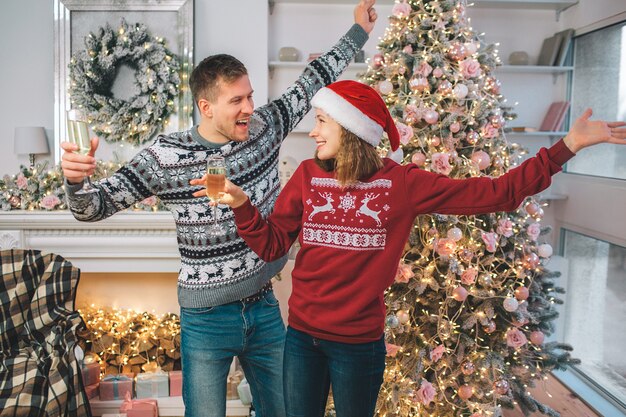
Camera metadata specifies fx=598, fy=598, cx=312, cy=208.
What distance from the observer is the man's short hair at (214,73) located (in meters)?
1.95

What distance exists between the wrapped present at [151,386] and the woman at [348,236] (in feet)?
6.46

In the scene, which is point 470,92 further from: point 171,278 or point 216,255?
point 171,278

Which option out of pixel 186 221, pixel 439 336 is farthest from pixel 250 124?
pixel 439 336

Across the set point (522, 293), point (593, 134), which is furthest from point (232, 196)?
point (522, 293)

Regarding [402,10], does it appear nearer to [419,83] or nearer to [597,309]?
[419,83]

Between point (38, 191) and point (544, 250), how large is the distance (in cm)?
295

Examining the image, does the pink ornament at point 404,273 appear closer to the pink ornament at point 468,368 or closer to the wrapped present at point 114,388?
the pink ornament at point 468,368

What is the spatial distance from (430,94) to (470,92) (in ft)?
0.61

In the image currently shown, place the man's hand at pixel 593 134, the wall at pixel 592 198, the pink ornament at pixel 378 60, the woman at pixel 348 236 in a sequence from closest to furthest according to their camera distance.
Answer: the man's hand at pixel 593 134 → the woman at pixel 348 236 → the pink ornament at pixel 378 60 → the wall at pixel 592 198

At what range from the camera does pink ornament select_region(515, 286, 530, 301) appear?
281 cm

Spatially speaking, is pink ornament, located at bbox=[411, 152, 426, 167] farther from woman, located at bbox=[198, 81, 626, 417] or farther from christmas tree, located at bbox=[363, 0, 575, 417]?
woman, located at bbox=[198, 81, 626, 417]

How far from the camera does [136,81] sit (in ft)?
12.8

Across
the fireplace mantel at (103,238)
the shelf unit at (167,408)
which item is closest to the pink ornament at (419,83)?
the fireplace mantel at (103,238)

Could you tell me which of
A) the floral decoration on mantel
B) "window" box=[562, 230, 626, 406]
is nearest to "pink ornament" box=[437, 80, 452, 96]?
"window" box=[562, 230, 626, 406]
